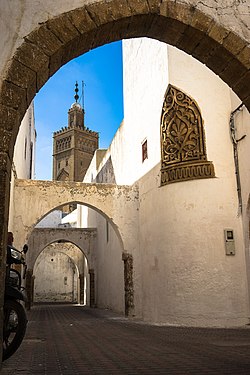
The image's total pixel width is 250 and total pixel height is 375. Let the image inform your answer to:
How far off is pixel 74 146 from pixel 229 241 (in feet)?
166

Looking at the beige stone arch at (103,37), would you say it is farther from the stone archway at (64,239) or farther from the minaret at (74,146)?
the minaret at (74,146)

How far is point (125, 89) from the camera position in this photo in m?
14.3

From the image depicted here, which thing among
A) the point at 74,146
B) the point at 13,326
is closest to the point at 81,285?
the point at 13,326

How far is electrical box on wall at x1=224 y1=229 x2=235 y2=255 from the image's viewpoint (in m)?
9.02

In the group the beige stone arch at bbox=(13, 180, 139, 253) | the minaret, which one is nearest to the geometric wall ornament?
the beige stone arch at bbox=(13, 180, 139, 253)

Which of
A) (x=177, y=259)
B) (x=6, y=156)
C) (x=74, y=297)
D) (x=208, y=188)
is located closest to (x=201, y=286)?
(x=177, y=259)

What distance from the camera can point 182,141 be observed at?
977cm

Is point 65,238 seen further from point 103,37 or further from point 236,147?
point 103,37

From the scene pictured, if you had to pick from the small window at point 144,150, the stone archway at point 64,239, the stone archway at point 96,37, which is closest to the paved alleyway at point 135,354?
the stone archway at point 96,37

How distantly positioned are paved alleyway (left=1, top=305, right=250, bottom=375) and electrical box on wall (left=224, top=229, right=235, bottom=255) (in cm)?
188

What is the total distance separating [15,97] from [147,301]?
27.6 ft

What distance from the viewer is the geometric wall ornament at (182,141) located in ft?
31.1

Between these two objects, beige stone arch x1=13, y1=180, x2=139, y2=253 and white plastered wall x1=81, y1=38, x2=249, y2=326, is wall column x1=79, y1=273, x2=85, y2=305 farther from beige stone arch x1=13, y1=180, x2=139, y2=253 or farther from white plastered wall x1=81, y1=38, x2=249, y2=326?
white plastered wall x1=81, y1=38, x2=249, y2=326

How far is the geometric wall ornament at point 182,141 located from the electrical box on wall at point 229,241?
1325 millimetres
